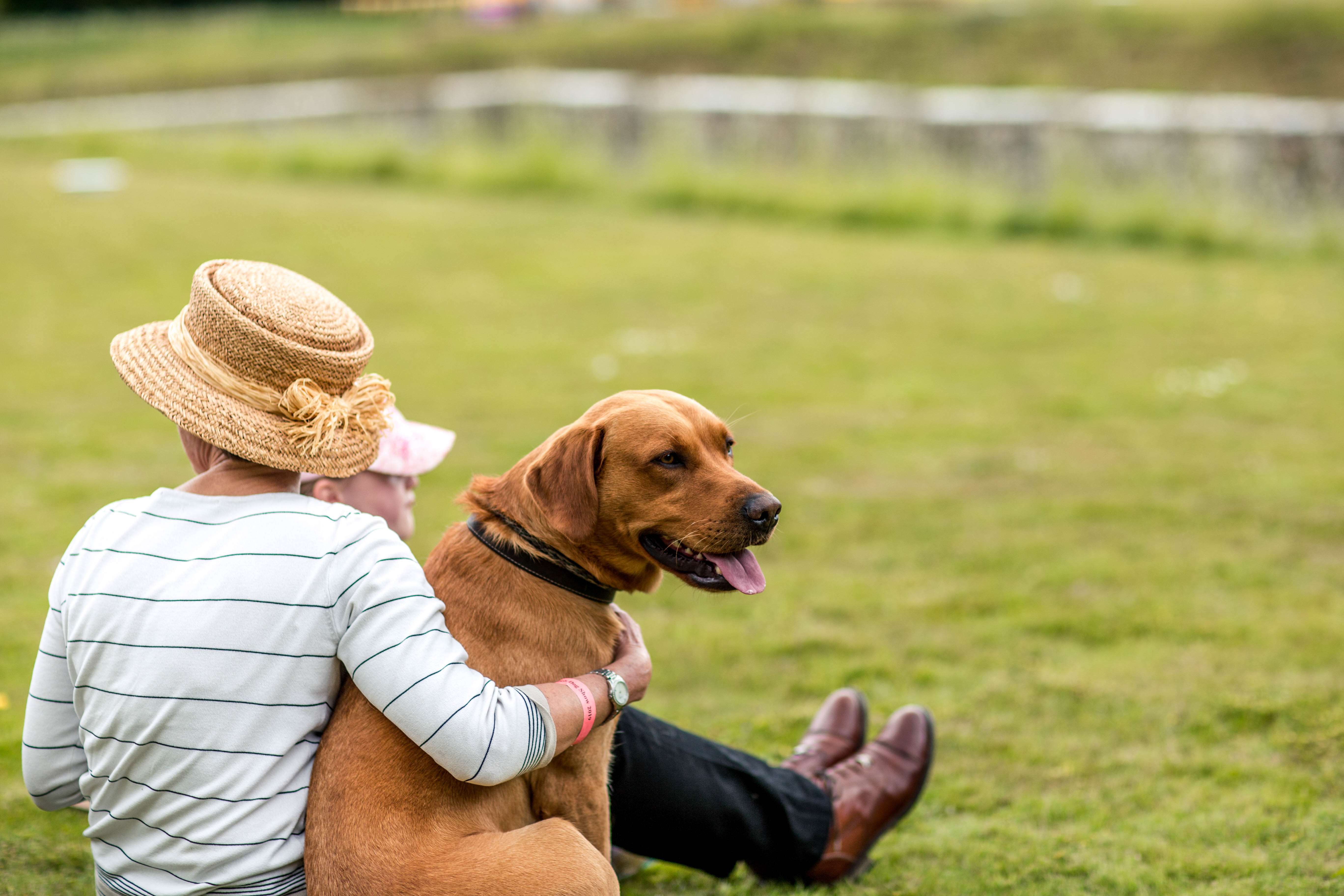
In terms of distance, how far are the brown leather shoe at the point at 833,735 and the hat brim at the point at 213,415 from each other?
6.79ft

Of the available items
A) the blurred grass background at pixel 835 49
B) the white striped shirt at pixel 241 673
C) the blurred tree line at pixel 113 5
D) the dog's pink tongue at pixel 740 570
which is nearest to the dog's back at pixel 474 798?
the white striped shirt at pixel 241 673

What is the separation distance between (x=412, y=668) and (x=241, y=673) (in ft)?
1.12

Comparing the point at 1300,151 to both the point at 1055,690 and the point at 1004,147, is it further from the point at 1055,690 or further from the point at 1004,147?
the point at 1055,690

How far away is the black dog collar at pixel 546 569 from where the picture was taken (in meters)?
3.05

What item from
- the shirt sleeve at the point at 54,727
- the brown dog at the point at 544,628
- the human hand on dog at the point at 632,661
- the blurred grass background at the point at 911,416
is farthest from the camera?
the blurred grass background at the point at 911,416

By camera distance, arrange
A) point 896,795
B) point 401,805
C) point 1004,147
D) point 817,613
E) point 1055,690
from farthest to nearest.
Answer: point 1004,147
point 817,613
point 1055,690
point 896,795
point 401,805

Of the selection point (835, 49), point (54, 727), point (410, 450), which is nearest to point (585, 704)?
point (54, 727)

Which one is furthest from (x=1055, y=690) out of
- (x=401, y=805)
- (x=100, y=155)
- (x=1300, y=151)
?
(x=100, y=155)

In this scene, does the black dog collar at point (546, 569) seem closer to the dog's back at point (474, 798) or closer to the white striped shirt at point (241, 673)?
the dog's back at point (474, 798)

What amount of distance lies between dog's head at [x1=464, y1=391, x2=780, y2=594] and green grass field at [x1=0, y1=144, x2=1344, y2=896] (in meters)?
1.21

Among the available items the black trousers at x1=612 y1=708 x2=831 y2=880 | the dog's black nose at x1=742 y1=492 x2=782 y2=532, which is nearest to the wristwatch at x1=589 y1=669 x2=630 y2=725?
the dog's black nose at x1=742 y1=492 x2=782 y2=532

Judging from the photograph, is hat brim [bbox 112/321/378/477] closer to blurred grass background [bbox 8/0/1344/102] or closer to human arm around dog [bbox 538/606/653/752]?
human arm around dog [bbox 538/606/653/752]

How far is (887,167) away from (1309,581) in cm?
1119

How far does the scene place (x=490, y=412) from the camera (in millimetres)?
8734
